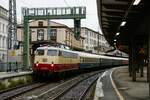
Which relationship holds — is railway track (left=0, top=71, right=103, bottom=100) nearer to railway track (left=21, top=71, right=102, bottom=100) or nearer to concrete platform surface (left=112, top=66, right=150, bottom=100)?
railway track (left=21, top=71, right=102, bottom=100)

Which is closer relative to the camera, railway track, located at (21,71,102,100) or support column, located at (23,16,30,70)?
railway track, located at (21,71,102,100)

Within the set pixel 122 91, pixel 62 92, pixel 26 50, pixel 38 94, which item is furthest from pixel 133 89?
pixel 26 50

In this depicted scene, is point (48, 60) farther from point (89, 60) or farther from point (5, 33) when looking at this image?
point (5, 33)

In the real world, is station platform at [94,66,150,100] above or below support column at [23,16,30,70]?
below

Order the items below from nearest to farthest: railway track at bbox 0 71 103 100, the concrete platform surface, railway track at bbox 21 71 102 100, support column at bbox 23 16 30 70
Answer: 1. the concrete platform surface
2. railway track at bbox 0 71 103 100
3. railway track at bbox 21 71 102 100
4. support column at bbox 23 16 30 70

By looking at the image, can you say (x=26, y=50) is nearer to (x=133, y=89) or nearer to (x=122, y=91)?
(x=133, y=89)

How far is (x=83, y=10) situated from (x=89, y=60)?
10.7 meters

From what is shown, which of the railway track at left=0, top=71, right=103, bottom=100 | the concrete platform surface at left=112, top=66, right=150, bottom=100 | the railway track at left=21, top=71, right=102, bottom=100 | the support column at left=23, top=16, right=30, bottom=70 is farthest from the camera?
the support column at left=23, top=16, right=30, bottom=70

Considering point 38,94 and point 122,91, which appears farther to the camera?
point 122,91

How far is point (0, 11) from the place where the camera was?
300 ft

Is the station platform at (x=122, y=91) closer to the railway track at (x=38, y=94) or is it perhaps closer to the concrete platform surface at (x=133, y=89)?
the concrete platform surface at (x=133, y=89)

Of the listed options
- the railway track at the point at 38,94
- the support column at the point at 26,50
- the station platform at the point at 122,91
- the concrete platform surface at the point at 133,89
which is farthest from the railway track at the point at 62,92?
the support column at the point at 26,50

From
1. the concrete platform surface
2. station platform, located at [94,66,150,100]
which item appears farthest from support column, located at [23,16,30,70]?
station platform, located at [94,66,150,100]

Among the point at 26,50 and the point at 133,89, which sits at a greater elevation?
the point at 26,50
